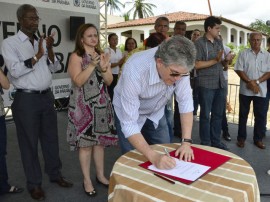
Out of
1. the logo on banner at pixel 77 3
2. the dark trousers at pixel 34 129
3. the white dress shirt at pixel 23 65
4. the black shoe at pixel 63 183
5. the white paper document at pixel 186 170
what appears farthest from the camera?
the logo on banner at pixel 77 3

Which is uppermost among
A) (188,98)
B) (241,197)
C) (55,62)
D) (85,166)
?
(55,62)

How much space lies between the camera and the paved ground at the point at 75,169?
290 cm

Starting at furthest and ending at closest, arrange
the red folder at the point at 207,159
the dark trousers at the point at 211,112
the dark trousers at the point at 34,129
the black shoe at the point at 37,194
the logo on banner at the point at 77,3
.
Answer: the logo on banner at the point at 77,3, the dark trousers at the point at 211,112, the black shoe at the point at 37,194, the dark trousers at the point at 34,129, the red folder at the point at 207,159

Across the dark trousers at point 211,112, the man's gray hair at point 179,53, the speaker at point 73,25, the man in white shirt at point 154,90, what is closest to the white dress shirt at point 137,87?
the man in white shirt at point 154,90

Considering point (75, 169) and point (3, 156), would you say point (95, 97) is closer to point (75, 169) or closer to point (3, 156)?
point (3, 156)

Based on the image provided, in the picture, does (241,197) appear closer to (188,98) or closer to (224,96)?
(188,98)

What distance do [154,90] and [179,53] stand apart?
1.42 feet

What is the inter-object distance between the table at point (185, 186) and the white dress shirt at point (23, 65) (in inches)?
55.9

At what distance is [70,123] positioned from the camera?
2789 millimetres

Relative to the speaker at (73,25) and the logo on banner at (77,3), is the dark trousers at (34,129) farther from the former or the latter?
the logo on banner at (77,3)

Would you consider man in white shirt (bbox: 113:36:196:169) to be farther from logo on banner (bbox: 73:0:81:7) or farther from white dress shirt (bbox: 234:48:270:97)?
logo on banner (bbox: 73:0:81:7)

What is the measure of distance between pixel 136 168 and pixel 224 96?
278cm

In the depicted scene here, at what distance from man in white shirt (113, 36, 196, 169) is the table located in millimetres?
145

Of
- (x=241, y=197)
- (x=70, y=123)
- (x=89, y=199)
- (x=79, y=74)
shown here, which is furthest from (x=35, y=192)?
(x=241, y=197)
